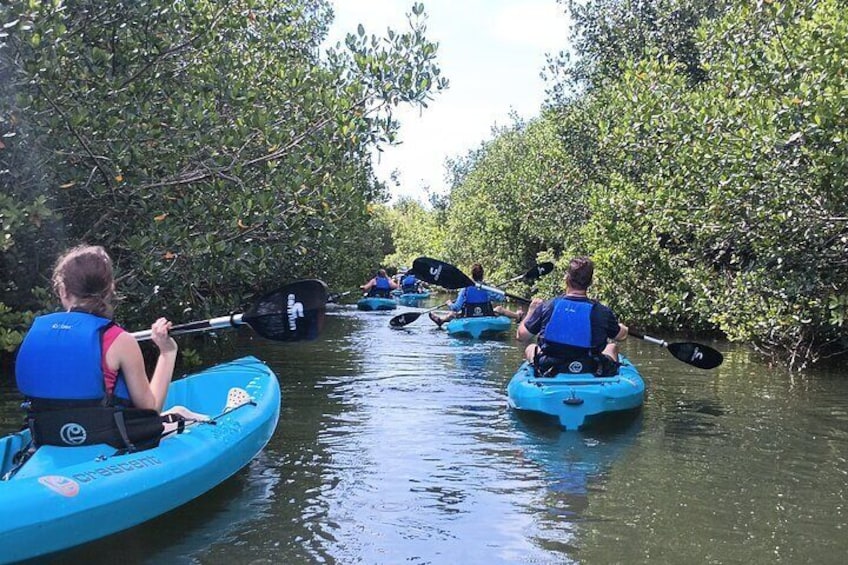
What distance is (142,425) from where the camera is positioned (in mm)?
4309

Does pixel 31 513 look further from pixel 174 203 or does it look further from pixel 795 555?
pixel 174 203

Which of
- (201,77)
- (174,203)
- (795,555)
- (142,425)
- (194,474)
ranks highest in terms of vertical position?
(201,77)

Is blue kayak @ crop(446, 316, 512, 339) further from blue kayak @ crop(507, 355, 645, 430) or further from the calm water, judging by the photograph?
blue kayak @ crop(507, 355, 645, 430)

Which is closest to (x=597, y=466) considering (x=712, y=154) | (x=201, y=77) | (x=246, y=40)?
(x=712, y=154)

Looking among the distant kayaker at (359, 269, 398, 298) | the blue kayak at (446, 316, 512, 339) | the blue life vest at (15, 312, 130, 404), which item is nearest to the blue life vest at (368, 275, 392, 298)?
the distant kayaker at (359, 269, 398, 298)

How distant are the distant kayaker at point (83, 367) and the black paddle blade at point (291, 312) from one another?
5.40 ft

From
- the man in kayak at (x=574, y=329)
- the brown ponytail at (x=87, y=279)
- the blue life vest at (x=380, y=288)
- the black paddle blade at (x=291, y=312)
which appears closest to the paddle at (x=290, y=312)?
the black paddle blade at (x=291, y=312)

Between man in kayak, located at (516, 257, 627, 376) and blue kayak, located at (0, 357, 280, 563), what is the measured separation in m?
2.55

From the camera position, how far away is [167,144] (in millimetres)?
7867

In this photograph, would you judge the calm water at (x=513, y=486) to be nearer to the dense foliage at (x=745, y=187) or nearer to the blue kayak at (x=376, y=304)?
the dense foliage at (x=745, y=187)

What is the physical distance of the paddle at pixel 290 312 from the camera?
588 cm

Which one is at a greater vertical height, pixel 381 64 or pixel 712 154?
pixel 381 64

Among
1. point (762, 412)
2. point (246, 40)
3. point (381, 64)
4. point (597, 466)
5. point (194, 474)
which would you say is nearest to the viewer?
point (194, 474)

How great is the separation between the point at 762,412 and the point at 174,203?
573cm
